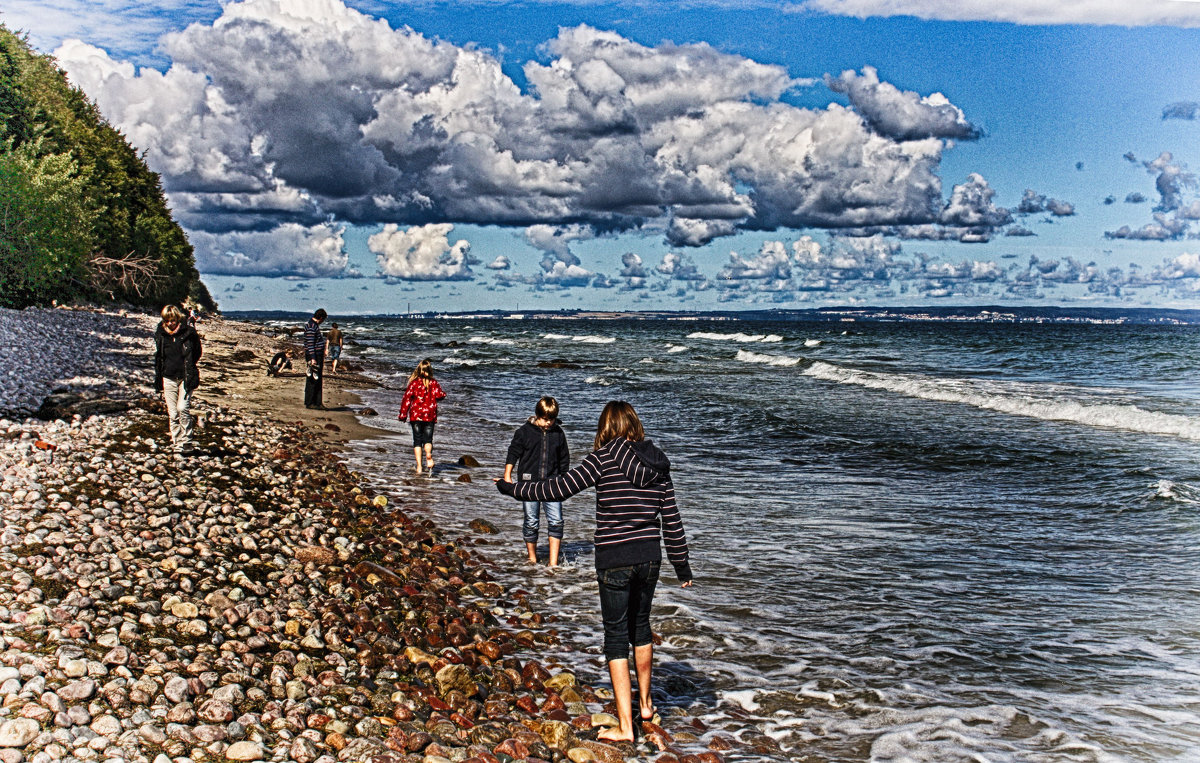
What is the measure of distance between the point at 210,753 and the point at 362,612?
8.50 feet

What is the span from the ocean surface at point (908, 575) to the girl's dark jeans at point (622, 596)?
4.23ft

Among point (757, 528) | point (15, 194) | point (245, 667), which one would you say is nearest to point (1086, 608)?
point (757, 528)

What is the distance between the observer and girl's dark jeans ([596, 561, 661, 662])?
5816 millimetres

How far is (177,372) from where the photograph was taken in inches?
532

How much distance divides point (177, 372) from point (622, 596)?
10590 millimetres

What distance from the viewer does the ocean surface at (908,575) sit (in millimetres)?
6703

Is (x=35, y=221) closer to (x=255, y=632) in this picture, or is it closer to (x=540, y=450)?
(x=540, y=450)

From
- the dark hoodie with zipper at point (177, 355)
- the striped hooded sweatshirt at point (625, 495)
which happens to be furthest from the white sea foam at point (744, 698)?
the dark hoodie with zipper at point (177, 355)

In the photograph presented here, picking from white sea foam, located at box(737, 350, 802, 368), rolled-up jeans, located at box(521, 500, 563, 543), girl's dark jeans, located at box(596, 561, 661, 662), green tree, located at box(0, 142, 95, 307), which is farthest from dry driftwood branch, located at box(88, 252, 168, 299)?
girl's dark jeans, located at box(596, 561, 661, 662)

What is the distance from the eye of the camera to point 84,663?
5594 mm

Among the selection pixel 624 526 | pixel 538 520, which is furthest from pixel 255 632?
pixel 538 520

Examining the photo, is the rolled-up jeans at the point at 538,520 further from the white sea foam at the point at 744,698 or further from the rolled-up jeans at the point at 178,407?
the rolled-up jeans at the point at 178,407

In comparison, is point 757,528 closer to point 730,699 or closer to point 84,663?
point 730,699

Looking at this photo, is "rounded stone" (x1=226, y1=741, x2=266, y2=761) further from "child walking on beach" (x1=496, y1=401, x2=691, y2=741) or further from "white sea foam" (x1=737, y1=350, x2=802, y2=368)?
"white sea foam" (x1=737, y1=350, x2=802, y2=368)
